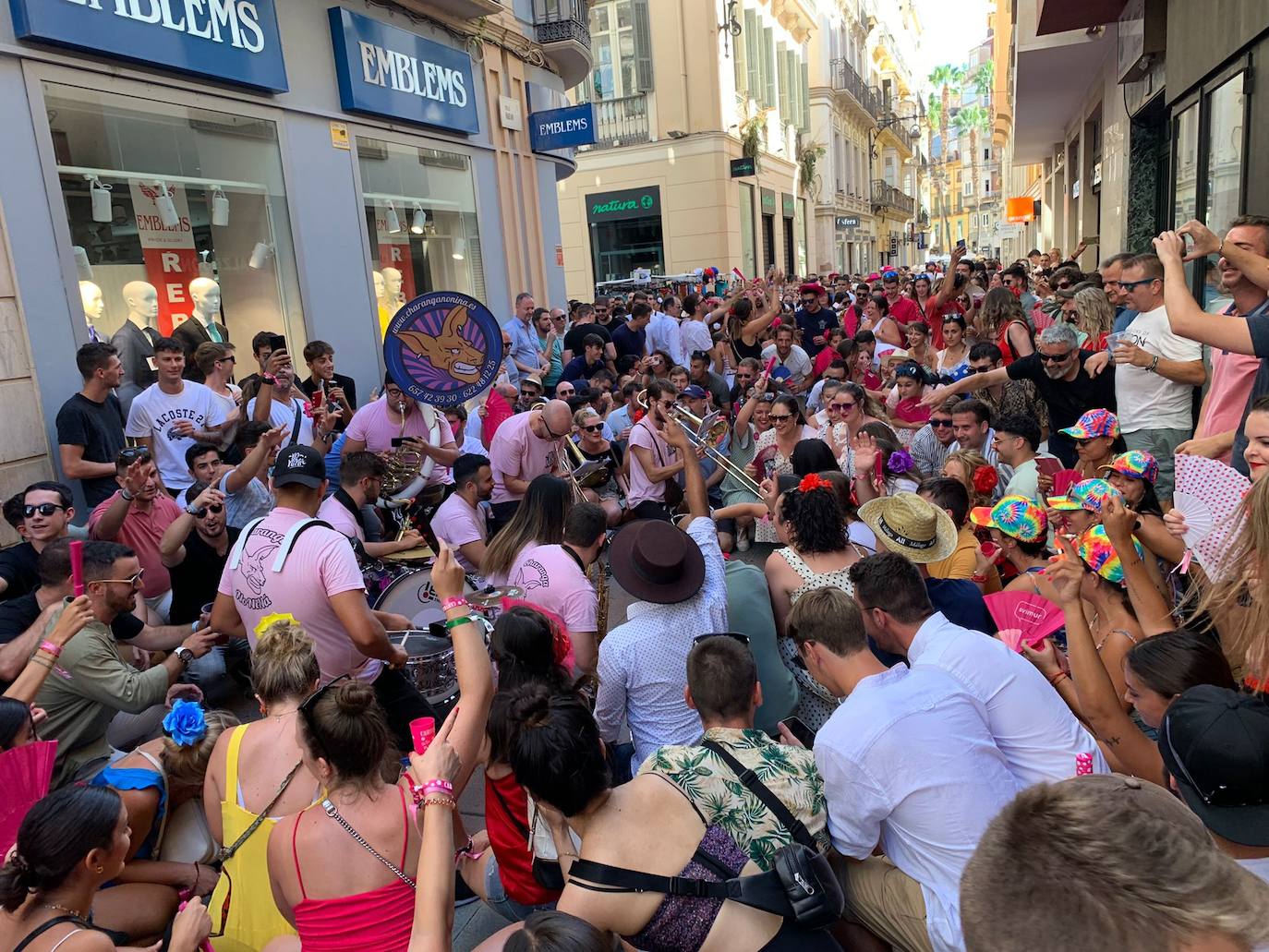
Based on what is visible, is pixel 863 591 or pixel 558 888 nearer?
pixel 558 888

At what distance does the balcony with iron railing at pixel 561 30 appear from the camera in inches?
496

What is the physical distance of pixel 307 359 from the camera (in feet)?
23.4

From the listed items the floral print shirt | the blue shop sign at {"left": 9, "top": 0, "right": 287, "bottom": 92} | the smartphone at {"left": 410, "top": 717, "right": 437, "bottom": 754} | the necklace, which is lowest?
the necklace

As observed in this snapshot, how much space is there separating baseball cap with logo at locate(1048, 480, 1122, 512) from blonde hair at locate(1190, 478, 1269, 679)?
995 mm

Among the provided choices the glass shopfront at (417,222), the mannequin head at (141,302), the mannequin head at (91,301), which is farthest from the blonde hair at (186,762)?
the glass shopfront at (417,222)

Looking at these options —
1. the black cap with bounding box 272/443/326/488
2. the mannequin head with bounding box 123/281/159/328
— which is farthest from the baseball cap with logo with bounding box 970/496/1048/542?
the mannequin head with bounding box 123/281/159/328

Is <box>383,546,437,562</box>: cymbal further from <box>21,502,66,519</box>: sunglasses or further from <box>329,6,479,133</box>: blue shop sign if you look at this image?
<box>329,6,479,133</box>: blue shop sign

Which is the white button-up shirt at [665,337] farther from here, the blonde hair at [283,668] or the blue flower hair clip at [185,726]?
the blue flower hair clip at [185,726]

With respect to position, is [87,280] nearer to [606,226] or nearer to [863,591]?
[863,591]

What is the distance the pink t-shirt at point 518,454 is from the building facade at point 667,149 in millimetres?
18925

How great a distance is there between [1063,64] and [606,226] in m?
14.3

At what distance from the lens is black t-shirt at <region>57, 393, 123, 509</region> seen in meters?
5.44

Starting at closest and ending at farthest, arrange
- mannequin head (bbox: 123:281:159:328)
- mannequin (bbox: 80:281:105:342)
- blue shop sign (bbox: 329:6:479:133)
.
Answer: mannequin (bbox: 80:281:105:342)
mannequin head (bbox: 123:281:159:328)
blue shop sign (bbox: 329:6:479:133)

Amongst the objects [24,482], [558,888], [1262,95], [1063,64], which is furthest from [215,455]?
[1063,64]
